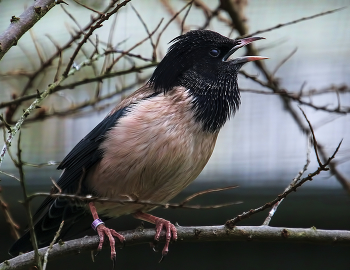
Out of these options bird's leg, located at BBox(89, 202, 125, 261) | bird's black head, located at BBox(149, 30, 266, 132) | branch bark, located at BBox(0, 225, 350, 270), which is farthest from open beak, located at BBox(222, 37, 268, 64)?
bird's leg, located at BBox(89, 202, 125, 261)

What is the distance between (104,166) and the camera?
3746 mm

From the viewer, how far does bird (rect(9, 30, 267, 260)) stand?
11.8 feet

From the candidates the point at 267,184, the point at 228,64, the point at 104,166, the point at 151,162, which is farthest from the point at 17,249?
the point at 267,184

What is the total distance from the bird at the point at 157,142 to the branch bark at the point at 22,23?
111 cm

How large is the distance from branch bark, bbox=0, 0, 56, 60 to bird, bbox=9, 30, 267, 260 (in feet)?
3.64

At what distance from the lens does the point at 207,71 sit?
400 cm

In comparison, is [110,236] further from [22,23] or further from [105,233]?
[22,23]

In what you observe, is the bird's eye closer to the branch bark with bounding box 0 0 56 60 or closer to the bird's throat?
the bird's throat

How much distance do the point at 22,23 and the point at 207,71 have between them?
62.8 inches

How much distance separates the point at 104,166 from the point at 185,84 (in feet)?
2.77

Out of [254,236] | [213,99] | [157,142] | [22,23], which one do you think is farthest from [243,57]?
[22,23]

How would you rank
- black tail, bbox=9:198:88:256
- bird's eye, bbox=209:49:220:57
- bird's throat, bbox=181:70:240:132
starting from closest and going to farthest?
bird's throat, bbox=181:70:240:132 < black tail, bbox=9:198:88:256 < bird's eye, bbox=209:49:220:57

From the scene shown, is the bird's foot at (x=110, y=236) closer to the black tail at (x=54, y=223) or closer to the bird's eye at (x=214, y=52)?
the black tail at (x=54, y=223)

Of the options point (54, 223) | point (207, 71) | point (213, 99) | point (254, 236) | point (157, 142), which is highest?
point (207, 71)
